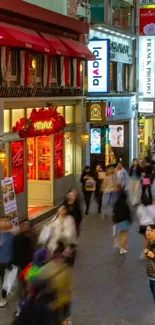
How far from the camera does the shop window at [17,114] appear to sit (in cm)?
1925

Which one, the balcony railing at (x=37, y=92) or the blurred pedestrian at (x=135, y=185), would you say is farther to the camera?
the blurred pedestrian at (x=135, y=185)

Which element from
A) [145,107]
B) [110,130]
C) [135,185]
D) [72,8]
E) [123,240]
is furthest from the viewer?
[145,107]

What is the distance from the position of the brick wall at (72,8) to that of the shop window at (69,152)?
14.8 ft

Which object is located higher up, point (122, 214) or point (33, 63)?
point (33, 63)

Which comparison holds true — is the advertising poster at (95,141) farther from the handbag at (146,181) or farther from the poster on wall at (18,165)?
the poster on wall at (18,165)

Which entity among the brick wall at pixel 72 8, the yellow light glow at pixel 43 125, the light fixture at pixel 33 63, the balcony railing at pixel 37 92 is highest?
the brick wall at pixel 72 8

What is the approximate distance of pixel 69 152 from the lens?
24.8m

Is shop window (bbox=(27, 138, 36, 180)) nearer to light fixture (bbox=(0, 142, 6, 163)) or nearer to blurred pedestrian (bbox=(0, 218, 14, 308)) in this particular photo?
light fixture (bbox=(0, 142, 6, 163))

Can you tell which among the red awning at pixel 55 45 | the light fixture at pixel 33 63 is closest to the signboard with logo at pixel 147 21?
the red awning at pixel 55 45

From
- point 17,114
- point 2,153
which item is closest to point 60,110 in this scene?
point 17,114

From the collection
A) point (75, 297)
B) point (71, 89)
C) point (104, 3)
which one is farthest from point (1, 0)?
point (104, 3)

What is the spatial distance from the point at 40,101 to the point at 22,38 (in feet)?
12.2

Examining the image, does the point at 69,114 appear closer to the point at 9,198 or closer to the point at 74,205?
the point at 9,198

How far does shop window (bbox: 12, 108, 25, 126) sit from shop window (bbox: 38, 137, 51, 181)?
8.35 ft
